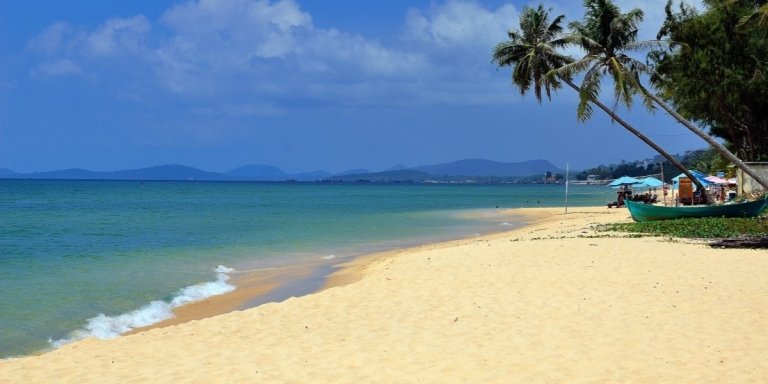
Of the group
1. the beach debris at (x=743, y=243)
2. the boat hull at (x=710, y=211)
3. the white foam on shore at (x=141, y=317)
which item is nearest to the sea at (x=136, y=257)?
the white foam on shore at (x=141, y=317)

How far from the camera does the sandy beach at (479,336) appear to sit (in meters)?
6.45

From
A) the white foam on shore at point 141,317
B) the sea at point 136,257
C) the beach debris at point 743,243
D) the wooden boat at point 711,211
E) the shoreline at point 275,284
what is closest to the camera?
the white foam on shore at point 141,317

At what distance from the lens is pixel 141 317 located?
11203 mm

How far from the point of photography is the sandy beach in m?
6.45

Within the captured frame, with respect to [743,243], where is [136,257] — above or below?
below

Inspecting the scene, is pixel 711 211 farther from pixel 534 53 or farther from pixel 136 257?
pixel 136 257

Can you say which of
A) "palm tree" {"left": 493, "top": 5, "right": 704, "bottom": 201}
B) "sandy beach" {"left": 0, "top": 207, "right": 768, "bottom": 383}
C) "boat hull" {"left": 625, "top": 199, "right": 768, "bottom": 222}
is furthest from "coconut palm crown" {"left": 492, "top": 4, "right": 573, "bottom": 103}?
"sandy beach" {"left": 0, "top": 207, "right": 768, "bottom": 383}

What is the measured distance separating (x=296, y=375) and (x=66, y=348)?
12.3 feet

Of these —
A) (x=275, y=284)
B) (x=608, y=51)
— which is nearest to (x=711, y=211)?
(x=608, y=51)

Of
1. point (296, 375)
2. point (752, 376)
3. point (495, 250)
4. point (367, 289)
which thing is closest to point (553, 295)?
point (367, 289)

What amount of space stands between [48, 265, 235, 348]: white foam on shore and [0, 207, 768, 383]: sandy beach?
139cm

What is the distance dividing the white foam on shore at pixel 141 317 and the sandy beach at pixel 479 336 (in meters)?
1.39

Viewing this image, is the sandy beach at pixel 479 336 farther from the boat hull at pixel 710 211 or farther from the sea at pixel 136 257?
the boat hull at pixel 710 211

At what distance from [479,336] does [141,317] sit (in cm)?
652
